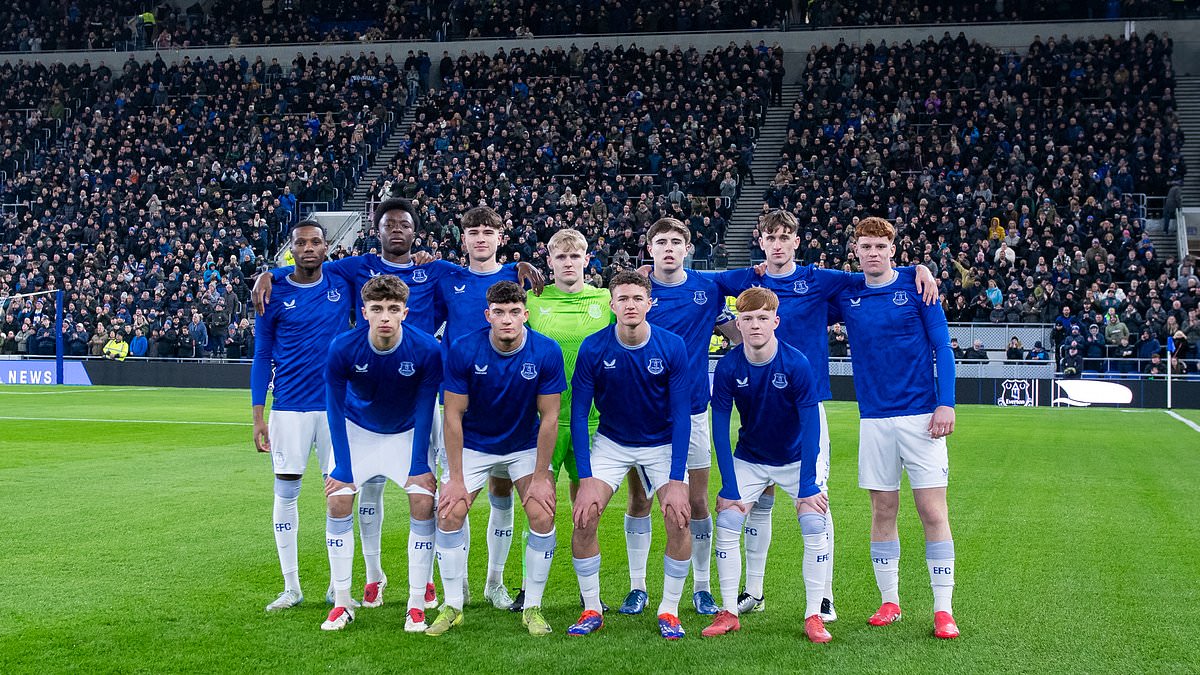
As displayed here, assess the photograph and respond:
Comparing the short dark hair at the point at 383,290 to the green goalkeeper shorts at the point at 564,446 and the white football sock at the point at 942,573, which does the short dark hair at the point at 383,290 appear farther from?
the white football sock at the point at 942,573

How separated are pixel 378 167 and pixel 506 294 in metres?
35.4

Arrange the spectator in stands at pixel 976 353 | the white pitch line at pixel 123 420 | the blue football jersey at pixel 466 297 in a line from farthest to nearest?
the spectator in stands at pixel 976 353, the white pitch line at pixel 123 420, the blue football jersey at pixel 466 297

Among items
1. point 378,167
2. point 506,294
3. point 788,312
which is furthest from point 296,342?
point 378,167

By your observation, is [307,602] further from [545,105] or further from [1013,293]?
[545,105]

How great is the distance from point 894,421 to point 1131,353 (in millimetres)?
22695

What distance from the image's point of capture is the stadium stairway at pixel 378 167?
1526 inches

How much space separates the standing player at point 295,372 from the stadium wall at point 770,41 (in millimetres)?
35906

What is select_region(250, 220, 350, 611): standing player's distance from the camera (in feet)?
23.9

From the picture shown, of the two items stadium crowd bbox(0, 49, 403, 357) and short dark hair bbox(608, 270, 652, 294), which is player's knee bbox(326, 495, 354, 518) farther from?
stadium crowd bbox(0, 49, 403, 357)

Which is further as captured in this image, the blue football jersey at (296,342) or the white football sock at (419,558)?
the blue football jersey at (296,342)

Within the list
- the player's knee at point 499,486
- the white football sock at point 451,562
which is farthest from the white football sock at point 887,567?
the white football sock at point 451,562

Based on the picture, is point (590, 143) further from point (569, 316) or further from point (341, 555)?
point (341, 555)

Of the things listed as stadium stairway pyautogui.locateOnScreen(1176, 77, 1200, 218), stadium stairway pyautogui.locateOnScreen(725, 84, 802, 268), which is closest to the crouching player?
stadium stairway pyautogui.locateOnScreen(725, 84, 802, 268)

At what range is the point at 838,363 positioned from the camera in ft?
92.3
